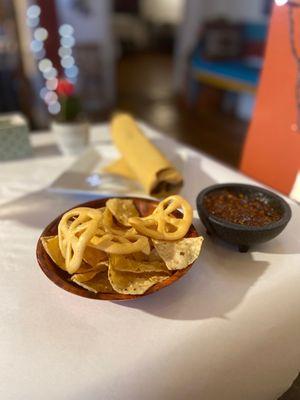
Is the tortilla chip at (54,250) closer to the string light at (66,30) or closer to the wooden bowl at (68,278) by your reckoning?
the wooden bowl at (68,278)

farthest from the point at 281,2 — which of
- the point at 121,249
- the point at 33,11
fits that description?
the point at 33,11

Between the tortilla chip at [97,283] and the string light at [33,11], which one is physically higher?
the string light at [33,11]

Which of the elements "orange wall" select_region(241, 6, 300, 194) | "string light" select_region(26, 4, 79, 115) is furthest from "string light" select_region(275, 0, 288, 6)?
"string light" select_region(26, 4, 79, 115)

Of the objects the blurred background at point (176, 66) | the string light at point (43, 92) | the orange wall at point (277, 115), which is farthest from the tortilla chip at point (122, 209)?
the string light at point (43, 92)

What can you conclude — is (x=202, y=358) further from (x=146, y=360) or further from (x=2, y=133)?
(x=2, y=133)

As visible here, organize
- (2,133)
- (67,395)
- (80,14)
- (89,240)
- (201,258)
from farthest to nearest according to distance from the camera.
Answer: (80,14), (2,133), (201,258), (89,240), (67,395)

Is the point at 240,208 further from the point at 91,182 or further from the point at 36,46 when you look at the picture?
the point at 36,46

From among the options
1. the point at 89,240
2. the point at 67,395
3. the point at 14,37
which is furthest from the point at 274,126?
the point at 14,37
